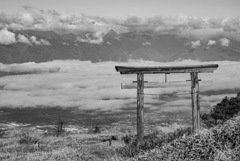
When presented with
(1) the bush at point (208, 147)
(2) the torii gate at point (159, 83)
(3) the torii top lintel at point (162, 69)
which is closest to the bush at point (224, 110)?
(2) the torii gate at point (159, 83)

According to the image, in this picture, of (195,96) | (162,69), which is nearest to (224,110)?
(195,96)

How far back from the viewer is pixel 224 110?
1613 inches

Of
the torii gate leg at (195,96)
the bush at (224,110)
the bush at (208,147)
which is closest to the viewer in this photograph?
the bush at (208,147)

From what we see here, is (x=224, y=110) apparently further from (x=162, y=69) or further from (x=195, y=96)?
(x=162, y=69)

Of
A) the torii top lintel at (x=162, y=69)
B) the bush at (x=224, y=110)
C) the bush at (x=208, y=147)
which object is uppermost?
the torii top lintel at (x=162, y=69)

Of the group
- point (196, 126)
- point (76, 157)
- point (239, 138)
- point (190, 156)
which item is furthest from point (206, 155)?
point (196, 126)

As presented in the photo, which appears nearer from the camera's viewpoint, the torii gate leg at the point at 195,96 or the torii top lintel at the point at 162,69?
the torii top lintel at the point at 162,69

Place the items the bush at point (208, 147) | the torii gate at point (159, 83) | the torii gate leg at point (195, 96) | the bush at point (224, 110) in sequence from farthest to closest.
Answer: the bush at point (224, 110), the torii gate leg at point (195, 96), the torii gate at point (159, 83), the bush at point (208, 147)

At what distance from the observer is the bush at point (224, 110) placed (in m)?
39.3

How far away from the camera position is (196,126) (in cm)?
1772

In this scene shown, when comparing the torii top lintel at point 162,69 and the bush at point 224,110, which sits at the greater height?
the torii top lintel at point 162,69

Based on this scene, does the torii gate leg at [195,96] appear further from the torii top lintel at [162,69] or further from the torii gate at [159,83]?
the torii top lintel at [162,69]

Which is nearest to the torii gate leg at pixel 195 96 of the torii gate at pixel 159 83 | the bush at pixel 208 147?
the torii gate at pixel 159 83

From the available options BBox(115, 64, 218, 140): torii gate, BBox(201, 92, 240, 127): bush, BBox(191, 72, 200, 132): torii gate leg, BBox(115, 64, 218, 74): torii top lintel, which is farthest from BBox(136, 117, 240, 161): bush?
BBox(201, 92, 240, 127): bush
